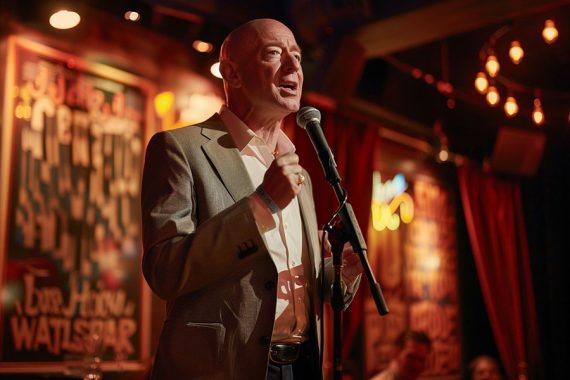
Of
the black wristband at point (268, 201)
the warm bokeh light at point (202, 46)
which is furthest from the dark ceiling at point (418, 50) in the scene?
the black wristband at point (268, 201)

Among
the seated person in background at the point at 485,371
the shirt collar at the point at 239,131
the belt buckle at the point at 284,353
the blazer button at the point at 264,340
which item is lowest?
the seated person in background at the point at 485,371

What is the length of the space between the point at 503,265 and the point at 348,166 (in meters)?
2.90

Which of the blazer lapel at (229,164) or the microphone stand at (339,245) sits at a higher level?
the blazer lapel at (229,164)

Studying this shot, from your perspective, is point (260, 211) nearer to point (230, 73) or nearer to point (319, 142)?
point (319, 142)

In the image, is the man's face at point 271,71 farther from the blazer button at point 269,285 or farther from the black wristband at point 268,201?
the blazer button at point 269,285

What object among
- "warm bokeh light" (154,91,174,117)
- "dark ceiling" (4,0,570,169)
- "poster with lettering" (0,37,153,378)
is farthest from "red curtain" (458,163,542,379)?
"poster with lettering" (0,37,153,378)

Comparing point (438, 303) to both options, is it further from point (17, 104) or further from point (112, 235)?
point (17, 104)

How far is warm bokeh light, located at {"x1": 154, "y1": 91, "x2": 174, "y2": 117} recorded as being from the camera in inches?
194

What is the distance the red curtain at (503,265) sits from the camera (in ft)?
25.6

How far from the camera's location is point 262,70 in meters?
1.98

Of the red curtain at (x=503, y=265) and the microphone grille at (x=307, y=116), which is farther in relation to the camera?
the red curtain at (x=503, y=265)

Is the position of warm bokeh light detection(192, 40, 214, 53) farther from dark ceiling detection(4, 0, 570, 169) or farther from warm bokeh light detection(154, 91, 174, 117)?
warm bokeh light detection(154, 91, 174, 117)

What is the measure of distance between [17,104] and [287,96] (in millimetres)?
2677

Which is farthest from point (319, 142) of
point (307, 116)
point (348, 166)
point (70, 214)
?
point (348, 166)
